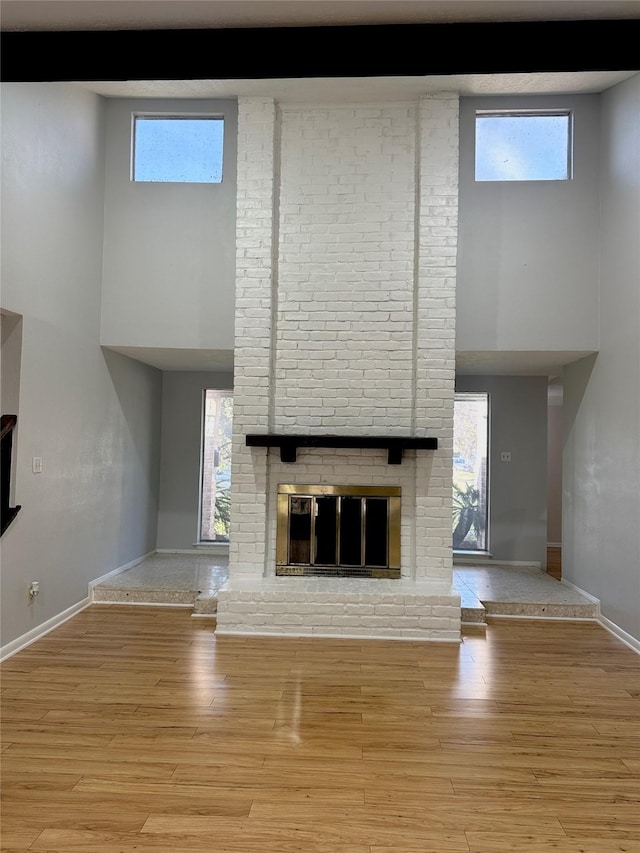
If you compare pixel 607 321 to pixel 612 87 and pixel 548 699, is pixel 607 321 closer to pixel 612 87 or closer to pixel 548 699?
pixel 612 87

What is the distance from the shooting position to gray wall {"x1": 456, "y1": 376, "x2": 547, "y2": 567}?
249 inches

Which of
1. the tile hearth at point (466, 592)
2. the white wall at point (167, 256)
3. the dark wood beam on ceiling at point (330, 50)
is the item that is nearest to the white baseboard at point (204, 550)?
the tile hearth at point (466, 592)

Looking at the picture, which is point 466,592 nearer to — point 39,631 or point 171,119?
point 39,631

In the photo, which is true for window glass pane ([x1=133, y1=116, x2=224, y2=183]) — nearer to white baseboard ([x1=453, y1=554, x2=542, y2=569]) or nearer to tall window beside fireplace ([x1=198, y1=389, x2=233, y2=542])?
tall window beside fireplace ([x1=198, y1=389, x2=233, y2=542])

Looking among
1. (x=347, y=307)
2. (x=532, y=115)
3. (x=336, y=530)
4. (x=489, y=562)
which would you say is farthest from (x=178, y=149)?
(x=489, y=562)

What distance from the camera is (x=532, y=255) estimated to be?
491 cm

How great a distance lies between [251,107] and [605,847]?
5259mm

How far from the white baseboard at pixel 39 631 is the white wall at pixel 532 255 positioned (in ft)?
13.2

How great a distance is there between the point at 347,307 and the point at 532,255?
1772 mm

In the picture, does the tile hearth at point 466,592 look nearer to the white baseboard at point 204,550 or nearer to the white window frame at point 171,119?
the white baseboard at point 204,550

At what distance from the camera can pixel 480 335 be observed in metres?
4.95

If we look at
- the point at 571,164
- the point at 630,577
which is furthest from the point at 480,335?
the point at 630,577

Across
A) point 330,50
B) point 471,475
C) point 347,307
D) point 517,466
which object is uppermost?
point 347,307

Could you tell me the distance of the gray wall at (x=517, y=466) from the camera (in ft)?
20.8
